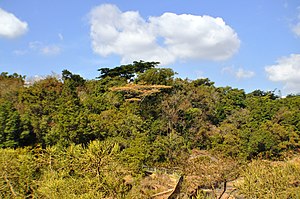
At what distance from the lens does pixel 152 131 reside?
23922 mm

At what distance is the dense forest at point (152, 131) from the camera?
33.4 feet

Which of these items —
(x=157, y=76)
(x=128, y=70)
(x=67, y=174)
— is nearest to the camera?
(x=67, y=174)

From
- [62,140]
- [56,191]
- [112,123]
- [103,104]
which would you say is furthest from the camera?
[103,104]

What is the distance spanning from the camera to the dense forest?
10.2 meters

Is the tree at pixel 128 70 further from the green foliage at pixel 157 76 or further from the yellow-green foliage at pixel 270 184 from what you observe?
the yellow-green foliage at pixel 270 184

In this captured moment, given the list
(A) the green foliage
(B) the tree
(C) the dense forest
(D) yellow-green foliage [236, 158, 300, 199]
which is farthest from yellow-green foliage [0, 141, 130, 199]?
(B) the tree

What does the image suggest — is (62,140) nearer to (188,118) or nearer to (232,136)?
(188,118)

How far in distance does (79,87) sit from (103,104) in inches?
169

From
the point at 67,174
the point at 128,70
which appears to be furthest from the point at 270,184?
the point at 128,70

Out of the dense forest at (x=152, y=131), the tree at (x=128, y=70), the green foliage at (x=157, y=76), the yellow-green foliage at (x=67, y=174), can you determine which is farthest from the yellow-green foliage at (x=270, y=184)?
the tree at (x=128, y=70)

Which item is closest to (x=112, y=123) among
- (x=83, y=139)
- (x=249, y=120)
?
(x=83, y=139)

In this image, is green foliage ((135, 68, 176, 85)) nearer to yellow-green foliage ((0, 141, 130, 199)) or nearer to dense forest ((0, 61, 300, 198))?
dense forest ((0, 61, 300, 198))

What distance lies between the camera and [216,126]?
2941 cm

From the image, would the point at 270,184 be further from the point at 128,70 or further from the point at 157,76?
the point at 128,70
